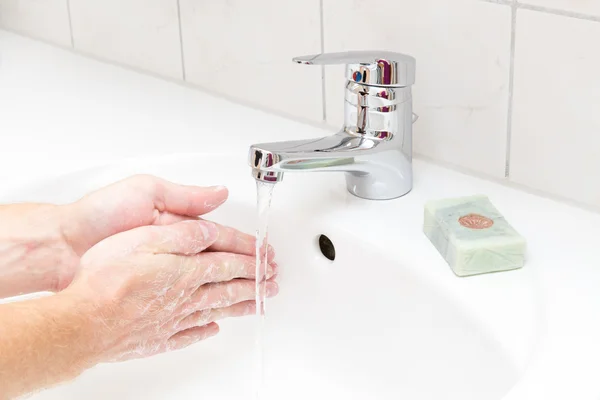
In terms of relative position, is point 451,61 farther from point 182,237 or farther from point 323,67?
point 182,237

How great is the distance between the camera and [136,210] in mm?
822

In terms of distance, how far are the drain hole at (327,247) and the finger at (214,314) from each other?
0.08m

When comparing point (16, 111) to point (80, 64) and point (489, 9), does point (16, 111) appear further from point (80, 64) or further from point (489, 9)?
point (489, 9)

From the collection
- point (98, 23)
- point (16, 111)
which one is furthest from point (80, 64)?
point (16, 111)

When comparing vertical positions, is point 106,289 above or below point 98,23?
below

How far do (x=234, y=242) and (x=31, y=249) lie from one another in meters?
0.18

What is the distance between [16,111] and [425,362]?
600 millimetres

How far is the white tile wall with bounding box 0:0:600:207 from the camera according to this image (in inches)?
30.7

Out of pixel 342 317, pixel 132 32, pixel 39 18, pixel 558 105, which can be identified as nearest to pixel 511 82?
pixel 558 105

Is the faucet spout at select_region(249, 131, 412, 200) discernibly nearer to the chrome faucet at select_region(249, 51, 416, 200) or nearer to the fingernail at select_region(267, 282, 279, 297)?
the chrome faucet at select_region(249, 51, 416, 200)

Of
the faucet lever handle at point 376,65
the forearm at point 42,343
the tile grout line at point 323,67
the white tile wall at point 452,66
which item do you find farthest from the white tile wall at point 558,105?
the forearm at point 42,343

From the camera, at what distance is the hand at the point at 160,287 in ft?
2.33

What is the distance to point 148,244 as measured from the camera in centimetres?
75

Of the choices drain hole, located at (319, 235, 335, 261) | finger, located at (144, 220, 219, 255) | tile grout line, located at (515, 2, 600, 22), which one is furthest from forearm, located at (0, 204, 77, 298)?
tile grout line, located at (515, 2, 600, 22)
